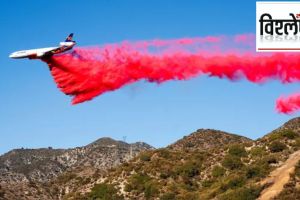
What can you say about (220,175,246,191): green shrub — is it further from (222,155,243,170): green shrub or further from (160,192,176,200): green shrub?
(222,155,243,170): green shrub

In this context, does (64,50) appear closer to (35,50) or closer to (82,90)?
(35,50)

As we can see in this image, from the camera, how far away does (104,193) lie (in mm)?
107188

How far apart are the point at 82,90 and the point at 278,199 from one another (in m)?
33.6

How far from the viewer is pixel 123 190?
108 meters

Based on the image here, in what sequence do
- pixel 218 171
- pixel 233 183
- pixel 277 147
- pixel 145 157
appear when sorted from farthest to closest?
pixel 145 157 → pixel 277 147 → pixel 218 171 → pixel 233 183

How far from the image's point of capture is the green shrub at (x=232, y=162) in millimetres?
107875

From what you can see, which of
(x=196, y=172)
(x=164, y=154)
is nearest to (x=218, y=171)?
(x=196, y=172)

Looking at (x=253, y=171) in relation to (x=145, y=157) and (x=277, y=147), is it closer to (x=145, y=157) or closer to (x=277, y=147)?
(x=277, y=147)

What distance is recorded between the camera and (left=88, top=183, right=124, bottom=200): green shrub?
105062mm

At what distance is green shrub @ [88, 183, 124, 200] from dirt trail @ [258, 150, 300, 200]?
2658 centimetres

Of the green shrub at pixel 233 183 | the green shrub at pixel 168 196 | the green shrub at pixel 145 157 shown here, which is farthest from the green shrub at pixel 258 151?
the green shrub at pixel 145 157

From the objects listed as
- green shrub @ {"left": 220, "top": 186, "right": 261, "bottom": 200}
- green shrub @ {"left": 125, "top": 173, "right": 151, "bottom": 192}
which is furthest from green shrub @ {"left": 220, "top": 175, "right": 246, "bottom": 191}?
green shrub @ {"left": 125, "top": 173, "right": 151, "bottom": 192}

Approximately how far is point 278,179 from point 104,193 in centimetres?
3233

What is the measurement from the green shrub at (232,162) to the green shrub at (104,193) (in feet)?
63.4
